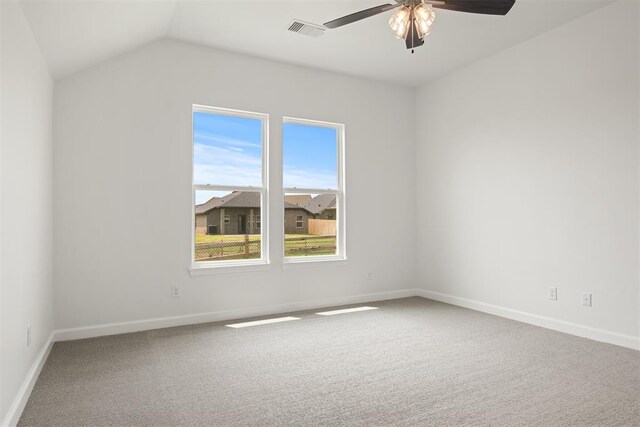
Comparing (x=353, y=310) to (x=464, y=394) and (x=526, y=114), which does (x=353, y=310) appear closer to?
(x=464, y=394)

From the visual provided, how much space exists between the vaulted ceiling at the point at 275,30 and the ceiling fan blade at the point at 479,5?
1020 mm

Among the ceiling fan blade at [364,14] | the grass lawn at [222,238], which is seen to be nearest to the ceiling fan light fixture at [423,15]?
the ceiling fan blade at [364,14]

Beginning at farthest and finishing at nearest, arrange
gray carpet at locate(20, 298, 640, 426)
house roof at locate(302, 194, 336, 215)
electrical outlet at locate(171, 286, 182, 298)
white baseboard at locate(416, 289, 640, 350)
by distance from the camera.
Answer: house roof at locate(302, 194, 336, 215) < electrical outlet at locate(171, 286, 182, 298) < white baseboard at locate(416, 289, 640, 350) < gray carpet at locate(20, 298, 640, 426)

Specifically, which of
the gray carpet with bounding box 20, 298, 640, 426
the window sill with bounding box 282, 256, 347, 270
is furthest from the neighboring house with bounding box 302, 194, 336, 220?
the gray carpet with bounding box 20, 298, 640, 426

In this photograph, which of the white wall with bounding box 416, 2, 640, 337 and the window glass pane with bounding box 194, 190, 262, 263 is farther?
the window glass pane with bounding box 194, 190, 262, 263

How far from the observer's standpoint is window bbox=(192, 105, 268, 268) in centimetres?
438

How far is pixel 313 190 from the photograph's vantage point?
16.5ft

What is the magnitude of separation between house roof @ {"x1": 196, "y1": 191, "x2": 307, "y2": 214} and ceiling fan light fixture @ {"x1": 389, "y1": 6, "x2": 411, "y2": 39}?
2.56 metres

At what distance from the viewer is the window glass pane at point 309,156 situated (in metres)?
4.90

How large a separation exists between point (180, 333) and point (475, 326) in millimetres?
2862

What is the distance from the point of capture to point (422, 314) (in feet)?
15.1

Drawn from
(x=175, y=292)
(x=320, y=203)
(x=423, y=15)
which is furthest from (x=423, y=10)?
(x=175, y=292)

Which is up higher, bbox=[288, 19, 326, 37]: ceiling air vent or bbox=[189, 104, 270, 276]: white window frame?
bbox=[288, 19, 326, 37]: ceiling air vent

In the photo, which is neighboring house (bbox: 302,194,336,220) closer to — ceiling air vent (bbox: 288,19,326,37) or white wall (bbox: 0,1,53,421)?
ceiling air vent (bbox: 288,19,326,37)
